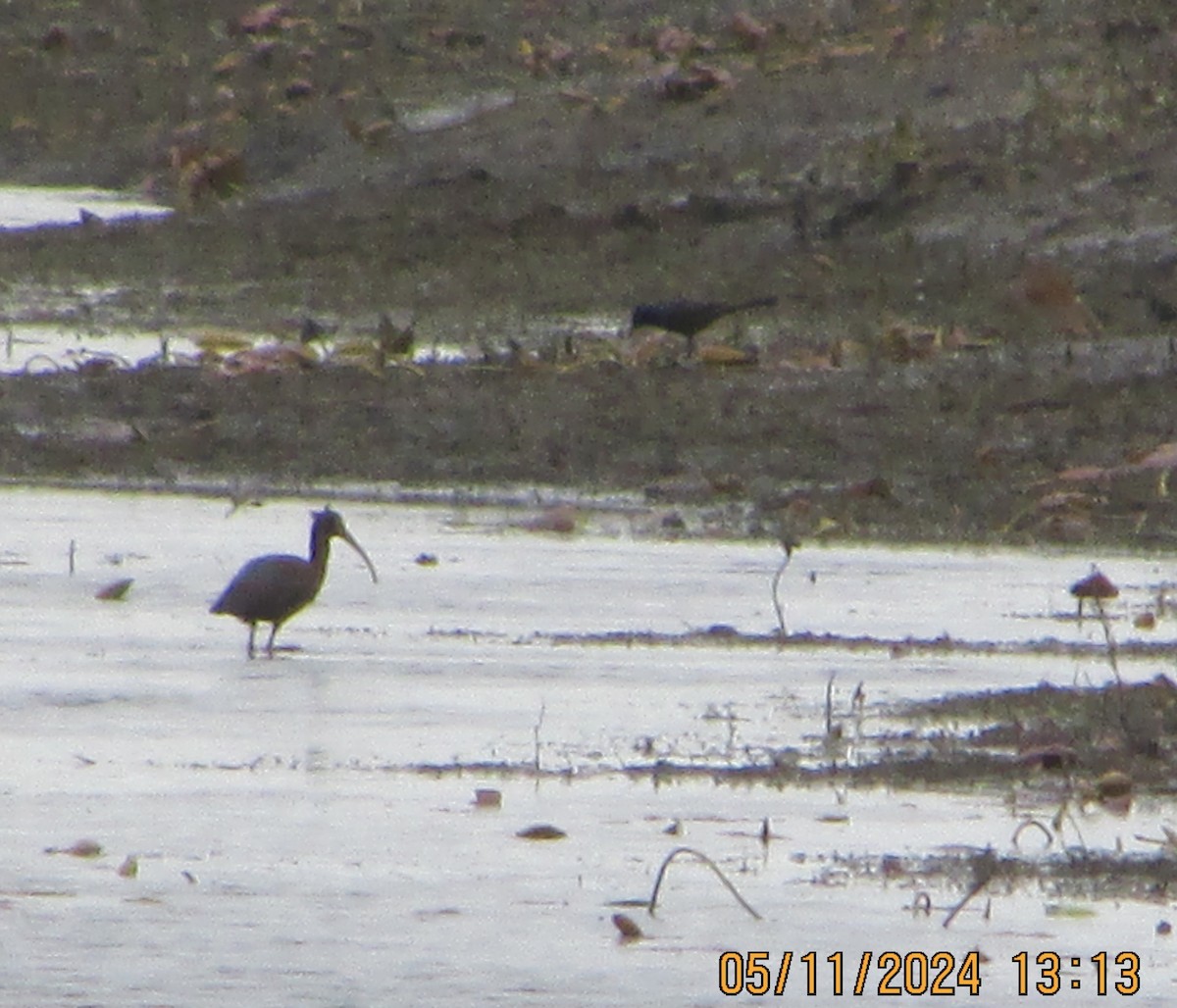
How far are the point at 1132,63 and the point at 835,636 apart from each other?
14888 mm

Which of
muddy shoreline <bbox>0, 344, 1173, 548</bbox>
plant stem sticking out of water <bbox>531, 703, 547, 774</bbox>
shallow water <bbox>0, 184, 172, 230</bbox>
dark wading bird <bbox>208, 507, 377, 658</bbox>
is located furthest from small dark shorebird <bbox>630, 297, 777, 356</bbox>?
shallow water <bbox>0, 184, 172, 230</bbox>

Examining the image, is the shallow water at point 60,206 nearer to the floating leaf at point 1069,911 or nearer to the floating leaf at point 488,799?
the floating leaf at point 488,799

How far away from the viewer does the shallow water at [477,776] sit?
753cm

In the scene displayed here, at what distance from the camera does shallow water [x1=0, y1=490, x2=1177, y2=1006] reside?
753 cm

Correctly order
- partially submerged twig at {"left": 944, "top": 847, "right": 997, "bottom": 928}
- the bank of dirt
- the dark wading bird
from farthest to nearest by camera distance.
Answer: the bank of dirt
the dark wading bird
partially submerged twig at {"left": 944, "top": 847, "right": 997, "bottom": 928}

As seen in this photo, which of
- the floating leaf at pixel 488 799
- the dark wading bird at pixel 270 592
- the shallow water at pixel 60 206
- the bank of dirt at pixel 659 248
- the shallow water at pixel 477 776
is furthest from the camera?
the shallow water at pixel 60 206

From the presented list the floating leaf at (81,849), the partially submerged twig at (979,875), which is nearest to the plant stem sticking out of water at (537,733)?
the floating leaf at (81,849)

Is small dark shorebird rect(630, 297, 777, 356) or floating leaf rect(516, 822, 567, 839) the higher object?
small dark shorebird rect(630, 297, 777, 356)

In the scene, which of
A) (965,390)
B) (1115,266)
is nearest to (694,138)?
(1115,266)

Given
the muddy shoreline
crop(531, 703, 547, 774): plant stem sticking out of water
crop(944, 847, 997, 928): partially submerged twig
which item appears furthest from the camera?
the muddy shoreline

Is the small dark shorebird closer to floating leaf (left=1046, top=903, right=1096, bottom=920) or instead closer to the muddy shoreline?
the muddy shoreline

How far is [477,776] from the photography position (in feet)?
31.2

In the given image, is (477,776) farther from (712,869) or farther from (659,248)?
(659,248)

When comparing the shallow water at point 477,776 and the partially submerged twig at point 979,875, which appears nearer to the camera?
the shallow water at point 477,776
